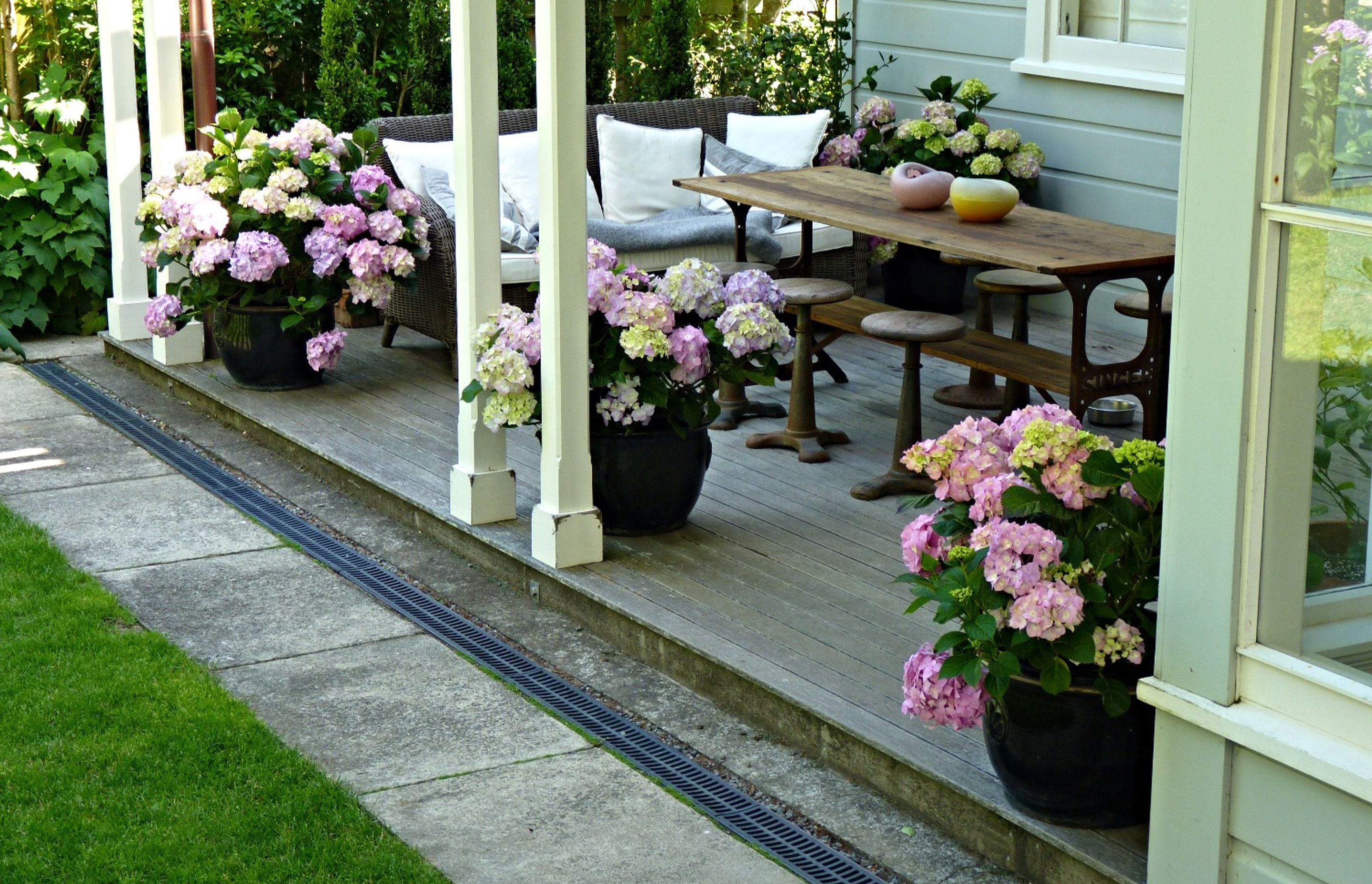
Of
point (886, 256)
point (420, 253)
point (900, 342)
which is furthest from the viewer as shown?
point (886, 256)

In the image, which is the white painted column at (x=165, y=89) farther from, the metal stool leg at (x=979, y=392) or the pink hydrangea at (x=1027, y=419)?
the pink hydrangea at (x=1027, y=419)

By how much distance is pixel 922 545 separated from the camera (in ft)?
9.72

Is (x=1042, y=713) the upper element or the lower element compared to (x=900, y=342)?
lower

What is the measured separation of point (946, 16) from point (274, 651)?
16.1 feet

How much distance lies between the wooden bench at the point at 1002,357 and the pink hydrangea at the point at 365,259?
1.72 meters

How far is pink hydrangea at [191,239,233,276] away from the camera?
596 cm

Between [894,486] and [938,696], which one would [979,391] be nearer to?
[894,486]

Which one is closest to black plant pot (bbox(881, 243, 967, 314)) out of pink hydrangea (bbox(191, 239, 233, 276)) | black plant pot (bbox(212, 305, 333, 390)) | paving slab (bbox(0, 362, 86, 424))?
black plant pot (bbox(212, 305, 333, 390))

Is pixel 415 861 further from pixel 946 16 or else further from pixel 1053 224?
pixel 946 16

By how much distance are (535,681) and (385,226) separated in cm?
268

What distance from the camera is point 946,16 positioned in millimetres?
7617

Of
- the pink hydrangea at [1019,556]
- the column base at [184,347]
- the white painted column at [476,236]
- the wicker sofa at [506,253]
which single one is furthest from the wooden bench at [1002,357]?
the column base at [184,347]

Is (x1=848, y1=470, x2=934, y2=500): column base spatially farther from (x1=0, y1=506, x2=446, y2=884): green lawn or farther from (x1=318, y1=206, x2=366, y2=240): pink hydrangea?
(x1=318, y1=206, x2=366, y2=240): pink hydrangea

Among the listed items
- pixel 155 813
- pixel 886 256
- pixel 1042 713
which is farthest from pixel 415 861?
pixel 886 256
